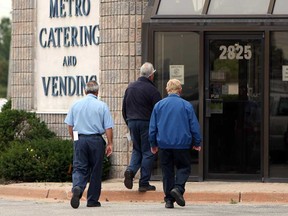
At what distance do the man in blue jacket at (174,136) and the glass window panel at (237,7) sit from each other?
3491mm

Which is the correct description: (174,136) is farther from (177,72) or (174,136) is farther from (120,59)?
(120,59)

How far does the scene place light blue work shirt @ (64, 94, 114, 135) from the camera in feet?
51.2

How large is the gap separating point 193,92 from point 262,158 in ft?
5.37

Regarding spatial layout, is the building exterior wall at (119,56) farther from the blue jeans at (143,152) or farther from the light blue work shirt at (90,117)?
the light blue work shirt at (90,117)

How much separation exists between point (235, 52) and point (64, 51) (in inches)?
141

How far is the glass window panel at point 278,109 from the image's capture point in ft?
59.7

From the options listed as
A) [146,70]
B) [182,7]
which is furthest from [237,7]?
[146,70]

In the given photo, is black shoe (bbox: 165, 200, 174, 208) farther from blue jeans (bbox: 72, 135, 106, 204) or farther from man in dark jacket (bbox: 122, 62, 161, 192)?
man in dark jacket (bbox: 122, 62, 161, 192)

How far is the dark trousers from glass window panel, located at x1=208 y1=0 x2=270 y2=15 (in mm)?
3934

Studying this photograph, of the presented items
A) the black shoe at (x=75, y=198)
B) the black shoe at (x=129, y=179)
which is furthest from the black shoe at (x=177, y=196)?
the black shoe at (x=129, y=179)

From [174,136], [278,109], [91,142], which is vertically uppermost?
[278,109]

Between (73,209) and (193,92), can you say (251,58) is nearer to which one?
(193,92)

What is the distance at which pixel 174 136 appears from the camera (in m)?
15.2

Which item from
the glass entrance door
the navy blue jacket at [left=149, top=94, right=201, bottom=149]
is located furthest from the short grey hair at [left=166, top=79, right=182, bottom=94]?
the glass entrance door
